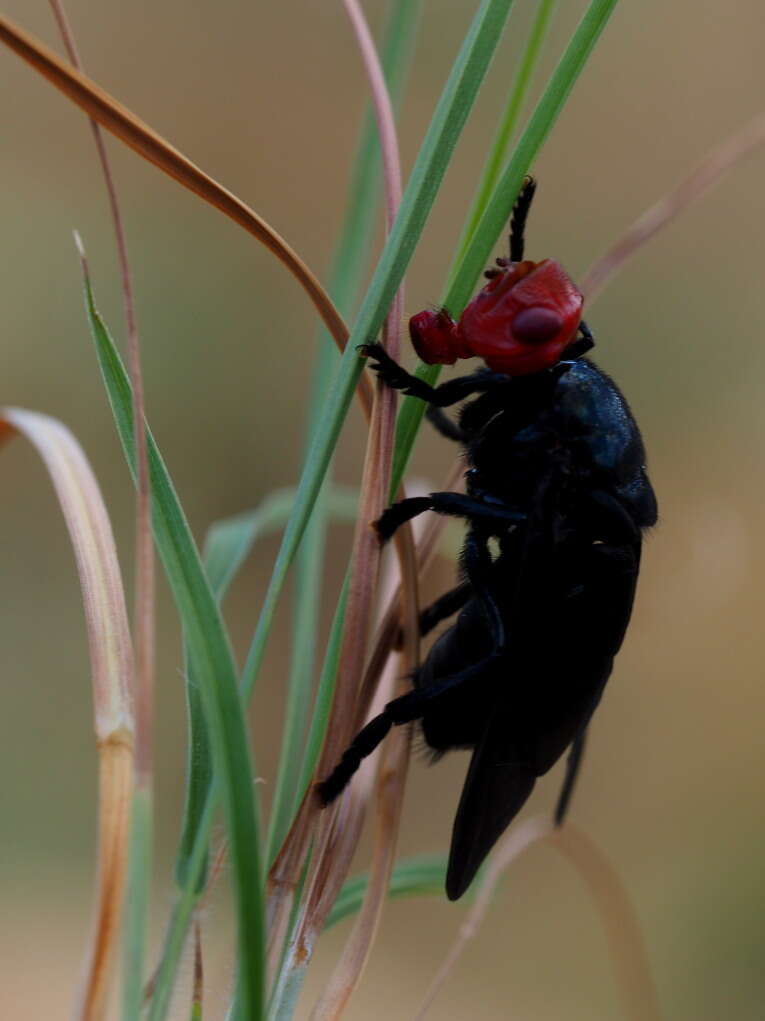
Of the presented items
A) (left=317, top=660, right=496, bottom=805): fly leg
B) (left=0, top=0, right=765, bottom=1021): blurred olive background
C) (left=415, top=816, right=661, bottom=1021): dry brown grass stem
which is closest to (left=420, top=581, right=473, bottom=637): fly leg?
(left=317, top=660, right=496, bottom=805): fly leg

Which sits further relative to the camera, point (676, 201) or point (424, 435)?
point (424, 435)

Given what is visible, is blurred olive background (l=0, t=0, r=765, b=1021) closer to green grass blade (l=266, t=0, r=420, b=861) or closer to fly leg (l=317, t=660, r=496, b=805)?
fly leg (l=317, t=660, r=496, b=805)

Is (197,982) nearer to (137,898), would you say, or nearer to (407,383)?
(137,898)

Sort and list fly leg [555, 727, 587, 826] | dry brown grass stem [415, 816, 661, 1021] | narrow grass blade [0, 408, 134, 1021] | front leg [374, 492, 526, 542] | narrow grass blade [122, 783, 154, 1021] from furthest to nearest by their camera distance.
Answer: fly leg [555, 727, 587, 826]
dry brown grass stem [415, 816, 661, 1021]
front leg [374, 492, 526, 542]
narrow grass blade [0, 408, 134, 1021]
narrow grass blade [122, 783, 154, 1021]

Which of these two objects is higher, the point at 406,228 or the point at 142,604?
the point at 406,228

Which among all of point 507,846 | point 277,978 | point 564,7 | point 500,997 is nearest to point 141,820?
point 277,978

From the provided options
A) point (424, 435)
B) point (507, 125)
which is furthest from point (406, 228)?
point (424, 435)

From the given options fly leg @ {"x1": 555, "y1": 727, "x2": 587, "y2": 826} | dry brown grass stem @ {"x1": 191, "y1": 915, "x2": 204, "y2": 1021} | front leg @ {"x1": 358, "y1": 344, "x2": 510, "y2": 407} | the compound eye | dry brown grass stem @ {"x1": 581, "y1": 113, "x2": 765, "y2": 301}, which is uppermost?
dry brown grass stem @ {"x1": 581, "y1": 113, "x2": 765, "y2": 301}
